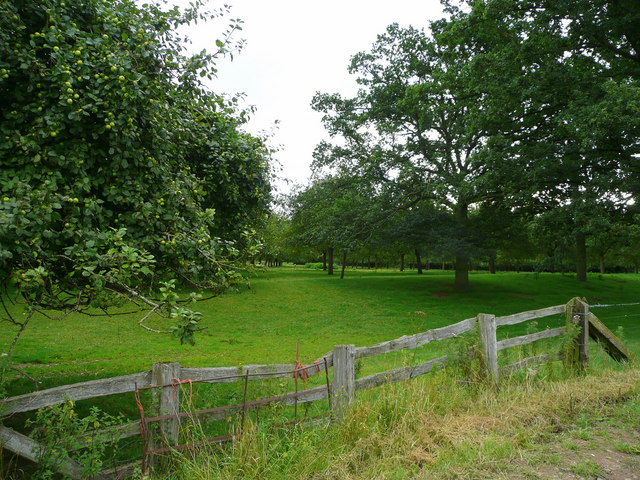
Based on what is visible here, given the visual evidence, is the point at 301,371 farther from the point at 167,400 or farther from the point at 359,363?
the point at 167,400

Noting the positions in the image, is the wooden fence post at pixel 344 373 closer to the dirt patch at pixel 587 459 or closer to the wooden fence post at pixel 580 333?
the dirt patch at pixel 587 459

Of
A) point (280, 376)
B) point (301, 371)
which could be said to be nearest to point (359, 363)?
point (301, 371)

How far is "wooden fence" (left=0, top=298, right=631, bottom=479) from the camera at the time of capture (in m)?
3.72

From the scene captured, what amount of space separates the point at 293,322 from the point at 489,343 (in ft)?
49.9

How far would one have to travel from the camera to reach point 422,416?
16.8 feet

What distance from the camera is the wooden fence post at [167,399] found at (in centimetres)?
421

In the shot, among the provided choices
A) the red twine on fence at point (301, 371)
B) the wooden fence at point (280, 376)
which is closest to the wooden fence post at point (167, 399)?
the wooden fence at point (280, 376)

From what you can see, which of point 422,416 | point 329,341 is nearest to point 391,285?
point 329,341

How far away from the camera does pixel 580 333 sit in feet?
25.2

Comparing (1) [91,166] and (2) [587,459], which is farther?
(1) [91,166]

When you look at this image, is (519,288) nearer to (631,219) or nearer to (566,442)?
(631,219)

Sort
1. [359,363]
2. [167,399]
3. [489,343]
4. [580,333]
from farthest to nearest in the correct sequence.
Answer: [580,333]
[489,343]
[359,363]
[167,399]

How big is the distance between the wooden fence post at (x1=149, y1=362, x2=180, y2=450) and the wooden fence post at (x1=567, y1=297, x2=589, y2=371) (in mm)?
6685

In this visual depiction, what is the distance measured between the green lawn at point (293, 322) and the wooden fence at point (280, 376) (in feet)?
2.62
